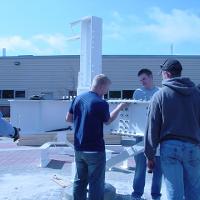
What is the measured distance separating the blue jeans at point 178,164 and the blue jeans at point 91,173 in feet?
3.70

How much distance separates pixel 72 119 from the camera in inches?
221

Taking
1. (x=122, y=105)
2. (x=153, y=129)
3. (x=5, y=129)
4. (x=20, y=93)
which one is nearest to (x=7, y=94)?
(x=20, y=93)

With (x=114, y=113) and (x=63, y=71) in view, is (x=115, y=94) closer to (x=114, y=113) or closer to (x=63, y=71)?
(x=63, y=71)

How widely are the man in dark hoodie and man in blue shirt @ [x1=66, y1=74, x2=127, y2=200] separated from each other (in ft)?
3.30

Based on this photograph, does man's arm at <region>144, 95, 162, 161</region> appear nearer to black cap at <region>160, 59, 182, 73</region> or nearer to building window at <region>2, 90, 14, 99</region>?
black cap at <region>160, 59, 182, 73</region>

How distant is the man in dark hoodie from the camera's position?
419 centimetres

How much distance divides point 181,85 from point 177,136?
1.63ft

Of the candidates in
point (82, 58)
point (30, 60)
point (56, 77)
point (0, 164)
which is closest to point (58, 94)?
point (56, 77)

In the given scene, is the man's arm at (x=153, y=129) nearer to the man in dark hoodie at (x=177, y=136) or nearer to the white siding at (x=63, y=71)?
the man in dark hoodie at (x=177, y=136)

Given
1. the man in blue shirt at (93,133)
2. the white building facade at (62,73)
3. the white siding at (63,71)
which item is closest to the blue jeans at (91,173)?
the man in blue shirt at (93,133)

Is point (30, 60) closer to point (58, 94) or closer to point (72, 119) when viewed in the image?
point (58, 94)

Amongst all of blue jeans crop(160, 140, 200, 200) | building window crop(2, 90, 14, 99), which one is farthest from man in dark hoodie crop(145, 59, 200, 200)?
building window crop(2, 90, 14, 99)

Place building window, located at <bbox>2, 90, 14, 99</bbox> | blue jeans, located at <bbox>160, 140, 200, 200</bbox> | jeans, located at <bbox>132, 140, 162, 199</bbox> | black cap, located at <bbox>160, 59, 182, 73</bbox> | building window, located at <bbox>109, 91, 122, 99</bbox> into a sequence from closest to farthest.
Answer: blue jeans, located at <bbox>160, 140, 200, 200</bbox>, black cap, located at <bbox>160, 59, 182, 73</bbox>, jeans, located at <bbox>132, 140, 162, 199</bbox>, building window, located at <bbox>109, 91, 122, 99</bbox>, building window, located at <bbox>2, 90, 14, 99</bbox>

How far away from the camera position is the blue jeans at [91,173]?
5.20m
